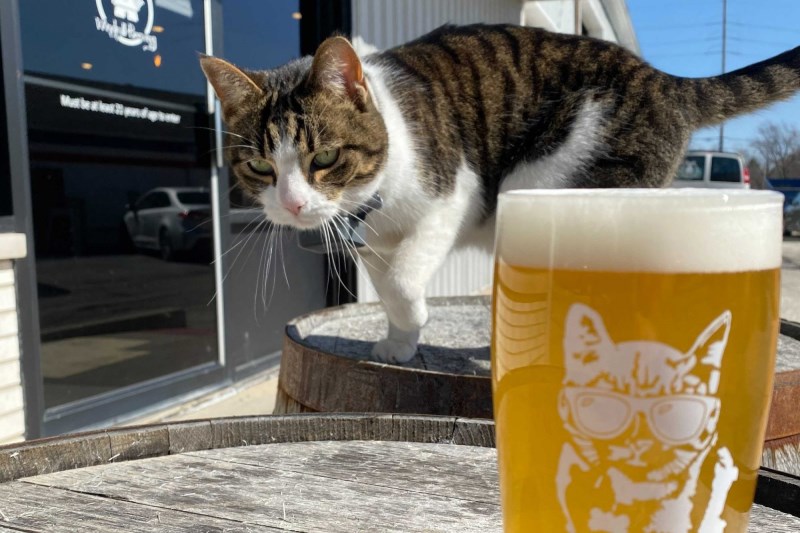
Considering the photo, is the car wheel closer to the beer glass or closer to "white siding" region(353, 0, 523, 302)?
"white siding" region(353, 0, 523, 302)

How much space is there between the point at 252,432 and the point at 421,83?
3.60 feet

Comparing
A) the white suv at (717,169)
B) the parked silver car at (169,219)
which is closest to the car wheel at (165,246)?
the parked silver car at (169,219)

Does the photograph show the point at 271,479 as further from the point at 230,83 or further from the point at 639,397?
the point at 230,83

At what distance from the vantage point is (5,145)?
2.12 metres

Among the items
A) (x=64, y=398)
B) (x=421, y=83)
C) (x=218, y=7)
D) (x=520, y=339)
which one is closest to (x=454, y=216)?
(x=421, y=83)

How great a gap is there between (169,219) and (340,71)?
173 centimetres

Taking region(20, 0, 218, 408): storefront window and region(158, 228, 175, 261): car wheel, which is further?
region(158, 228, 175, 261): car wheel

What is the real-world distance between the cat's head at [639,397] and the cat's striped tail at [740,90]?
1292mm

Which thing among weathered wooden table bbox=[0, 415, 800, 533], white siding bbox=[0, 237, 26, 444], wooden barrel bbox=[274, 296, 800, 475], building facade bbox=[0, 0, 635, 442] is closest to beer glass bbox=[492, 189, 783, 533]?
weathered wooden table bbox=[0, 415, 800, 533]

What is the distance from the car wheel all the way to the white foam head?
2.68 meters

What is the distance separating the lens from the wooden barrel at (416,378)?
0.94 metres

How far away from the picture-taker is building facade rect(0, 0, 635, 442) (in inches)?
86.7

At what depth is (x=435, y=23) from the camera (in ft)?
16.0

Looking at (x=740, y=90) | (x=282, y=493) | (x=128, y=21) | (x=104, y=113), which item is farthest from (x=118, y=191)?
(x=282, y=493)
